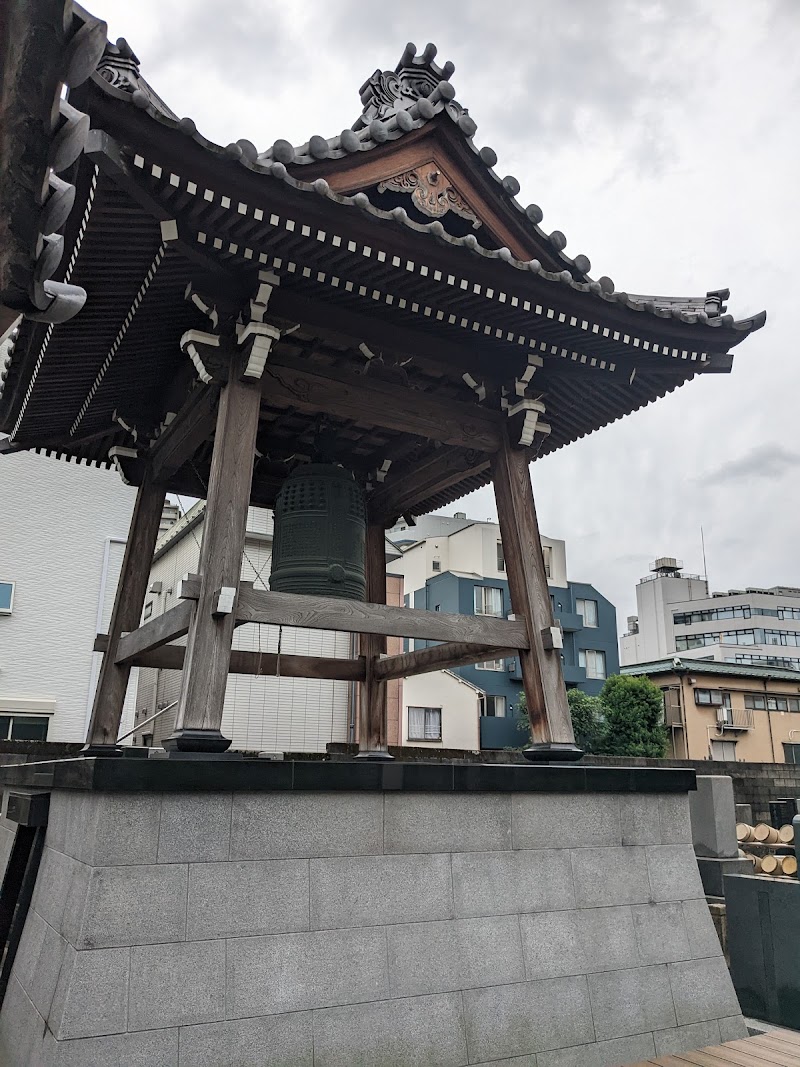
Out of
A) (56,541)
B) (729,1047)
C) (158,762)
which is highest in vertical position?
(56,541)

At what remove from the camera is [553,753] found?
6.49 m

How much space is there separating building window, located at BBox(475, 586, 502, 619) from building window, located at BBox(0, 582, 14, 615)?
22344 mm

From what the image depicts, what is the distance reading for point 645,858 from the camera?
6199 mm

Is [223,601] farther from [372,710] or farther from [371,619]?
[372,710]

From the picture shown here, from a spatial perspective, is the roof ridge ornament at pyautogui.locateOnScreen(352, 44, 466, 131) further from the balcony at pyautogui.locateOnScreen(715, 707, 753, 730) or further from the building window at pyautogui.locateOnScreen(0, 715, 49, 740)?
the balcony at pyautogui.locateOnScreen(715, 707, 753, 730)

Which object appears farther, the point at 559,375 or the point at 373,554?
the point at 373,554

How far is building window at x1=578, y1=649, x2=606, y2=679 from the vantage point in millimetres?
40094

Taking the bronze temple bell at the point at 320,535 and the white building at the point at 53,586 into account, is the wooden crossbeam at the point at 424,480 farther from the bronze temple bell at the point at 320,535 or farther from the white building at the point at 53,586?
the white building at the point at 53,586

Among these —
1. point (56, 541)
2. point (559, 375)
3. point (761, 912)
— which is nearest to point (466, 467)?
point (559, 375)

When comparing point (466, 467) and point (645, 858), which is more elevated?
point (466, 467)

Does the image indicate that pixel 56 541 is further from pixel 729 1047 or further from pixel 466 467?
pixel 729 1047

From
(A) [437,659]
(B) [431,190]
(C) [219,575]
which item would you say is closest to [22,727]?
(A) [437,659]

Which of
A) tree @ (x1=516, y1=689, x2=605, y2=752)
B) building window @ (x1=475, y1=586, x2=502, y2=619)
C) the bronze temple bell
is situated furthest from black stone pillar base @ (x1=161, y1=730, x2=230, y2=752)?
building window @ (x1=475, y1=586, x2=502, y2=619)

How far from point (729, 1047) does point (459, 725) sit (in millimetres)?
24988
